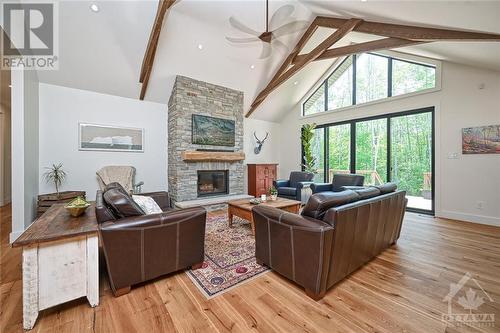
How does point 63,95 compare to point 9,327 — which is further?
point 63,95

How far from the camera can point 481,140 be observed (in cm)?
379

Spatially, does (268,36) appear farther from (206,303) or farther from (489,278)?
(489,278)

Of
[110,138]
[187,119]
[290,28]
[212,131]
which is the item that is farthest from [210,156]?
[290,28]

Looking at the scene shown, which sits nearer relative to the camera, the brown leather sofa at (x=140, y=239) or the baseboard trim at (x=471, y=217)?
the brown leather sofa at (x=140, y=239)

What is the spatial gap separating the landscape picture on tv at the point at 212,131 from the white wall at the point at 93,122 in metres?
0.88

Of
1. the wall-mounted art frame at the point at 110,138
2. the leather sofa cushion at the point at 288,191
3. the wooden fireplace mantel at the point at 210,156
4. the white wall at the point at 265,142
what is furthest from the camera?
the white wall at the point at 265,142

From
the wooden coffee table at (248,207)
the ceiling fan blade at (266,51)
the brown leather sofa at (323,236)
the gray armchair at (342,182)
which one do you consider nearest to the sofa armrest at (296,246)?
the brown leather sofa at (323,236)

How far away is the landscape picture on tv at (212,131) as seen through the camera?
194 inches

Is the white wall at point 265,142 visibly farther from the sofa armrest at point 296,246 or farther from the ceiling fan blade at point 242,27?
the sofa armrest at point 296,246

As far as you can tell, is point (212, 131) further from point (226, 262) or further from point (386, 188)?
point (386, 188)

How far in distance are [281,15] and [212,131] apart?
2.85 metres

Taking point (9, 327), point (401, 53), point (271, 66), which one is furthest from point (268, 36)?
point (9, 327)

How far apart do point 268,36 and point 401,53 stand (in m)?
3.34

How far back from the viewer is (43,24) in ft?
10.4
